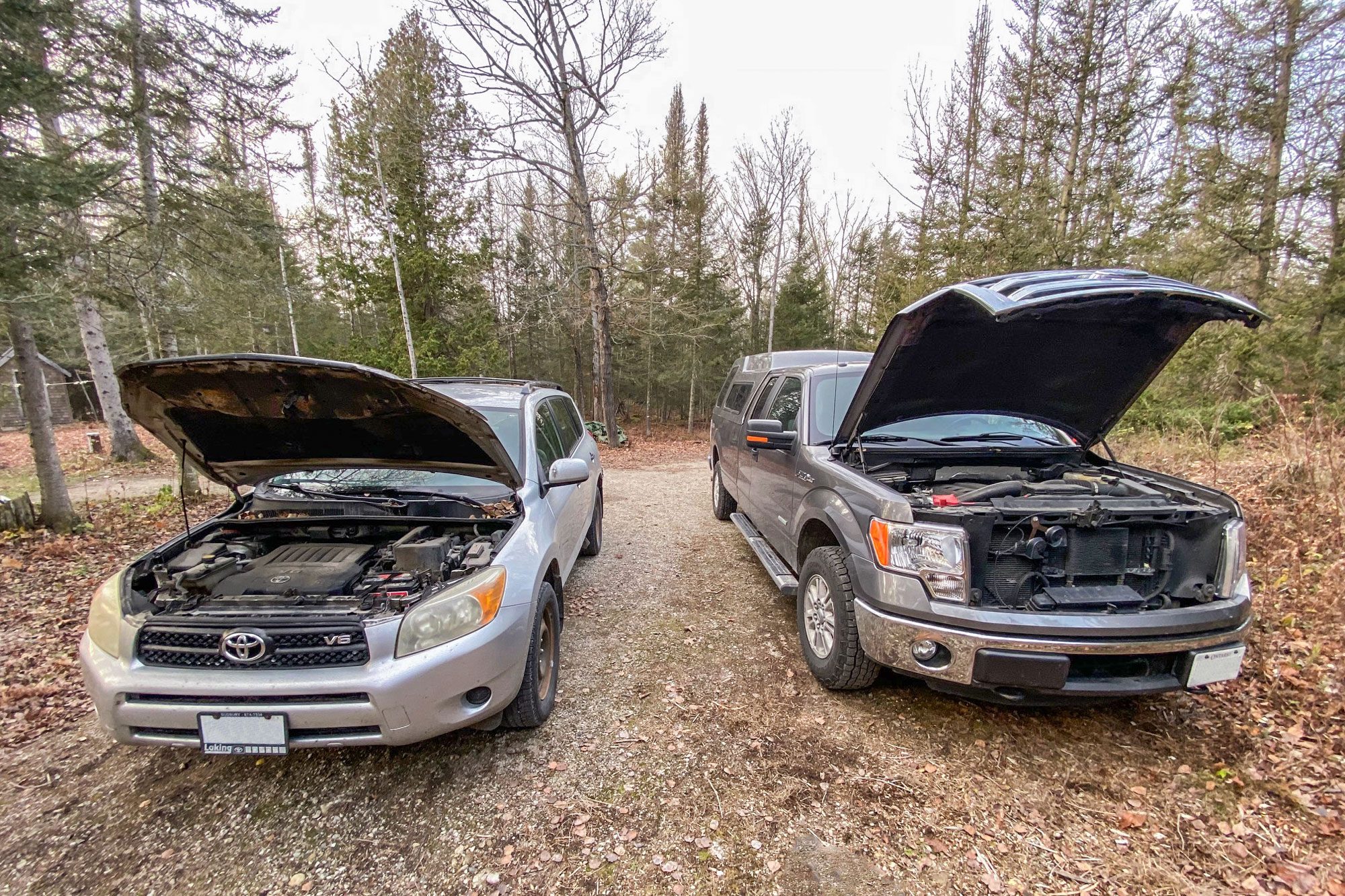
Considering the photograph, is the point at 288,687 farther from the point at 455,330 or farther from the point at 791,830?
the point at 455,330

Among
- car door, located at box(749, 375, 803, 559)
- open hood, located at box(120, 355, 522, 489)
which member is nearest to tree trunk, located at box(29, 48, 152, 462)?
open hood, located at box(120, 355, 522, 489)

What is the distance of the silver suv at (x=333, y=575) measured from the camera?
6.64 ft

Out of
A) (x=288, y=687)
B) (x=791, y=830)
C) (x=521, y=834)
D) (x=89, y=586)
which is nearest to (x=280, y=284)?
(x=89, y=586)

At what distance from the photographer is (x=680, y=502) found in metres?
8.07

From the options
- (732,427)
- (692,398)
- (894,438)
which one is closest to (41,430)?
(732,427)

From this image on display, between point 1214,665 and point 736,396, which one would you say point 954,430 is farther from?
point 736,396

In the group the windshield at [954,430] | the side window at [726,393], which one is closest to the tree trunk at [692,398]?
the side window at [726,393]

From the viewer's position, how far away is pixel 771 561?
13.3 ft

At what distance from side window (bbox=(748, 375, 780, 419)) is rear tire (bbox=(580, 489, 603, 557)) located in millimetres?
1866

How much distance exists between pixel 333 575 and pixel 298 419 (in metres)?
0.92

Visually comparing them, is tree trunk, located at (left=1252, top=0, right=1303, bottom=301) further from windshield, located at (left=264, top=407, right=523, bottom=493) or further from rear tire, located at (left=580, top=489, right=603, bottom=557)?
windshield, located at (left=264, top=407, right=523, bottom=493)

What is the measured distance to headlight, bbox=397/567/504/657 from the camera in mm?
2127

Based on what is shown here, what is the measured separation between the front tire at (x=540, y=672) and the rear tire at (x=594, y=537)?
84.9 inches

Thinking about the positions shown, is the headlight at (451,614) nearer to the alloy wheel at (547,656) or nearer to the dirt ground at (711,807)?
the alloy wheel at (547,656)
